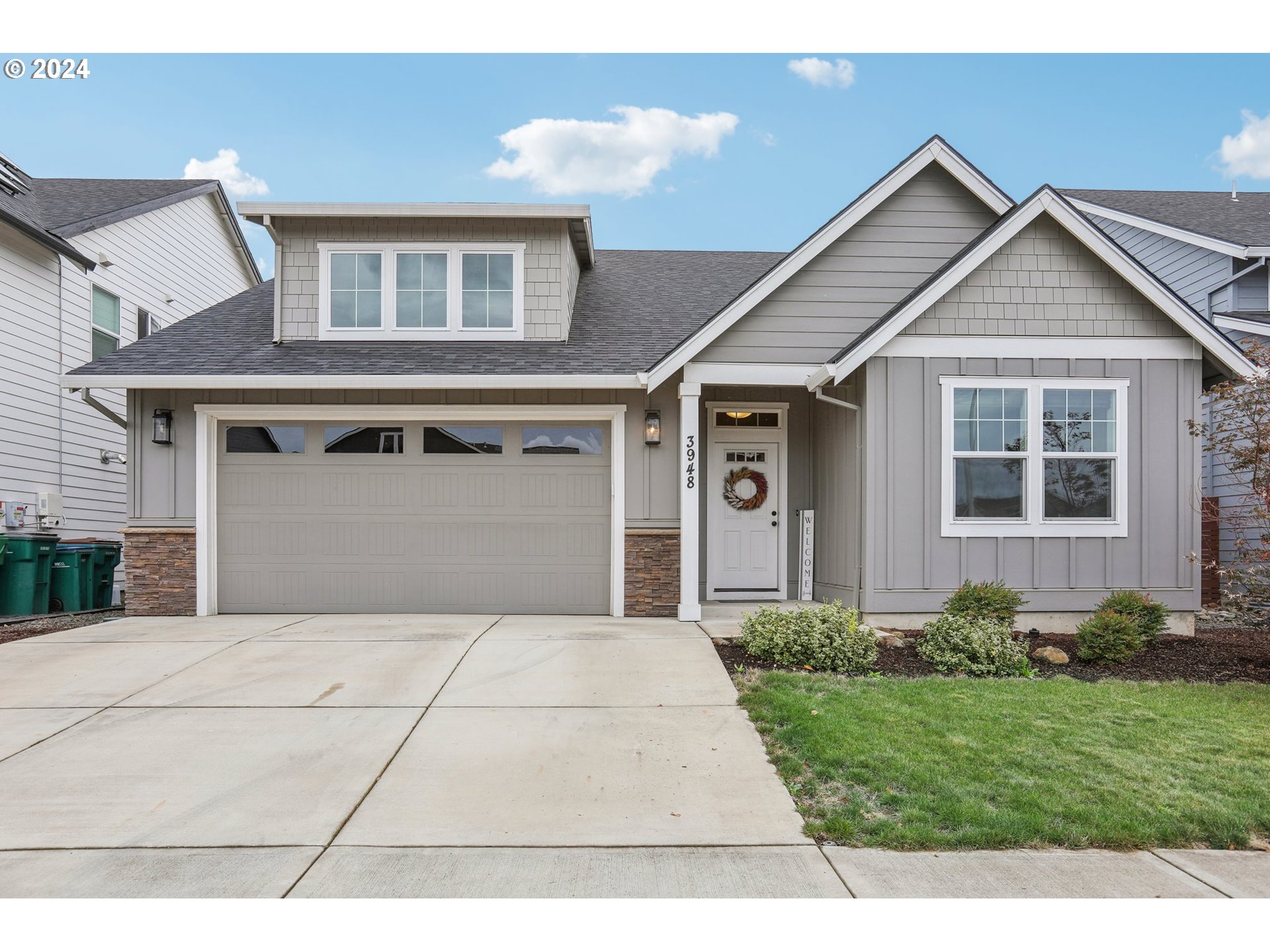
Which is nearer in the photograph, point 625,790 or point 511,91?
point 625,790

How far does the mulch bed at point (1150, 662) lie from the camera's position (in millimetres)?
6547

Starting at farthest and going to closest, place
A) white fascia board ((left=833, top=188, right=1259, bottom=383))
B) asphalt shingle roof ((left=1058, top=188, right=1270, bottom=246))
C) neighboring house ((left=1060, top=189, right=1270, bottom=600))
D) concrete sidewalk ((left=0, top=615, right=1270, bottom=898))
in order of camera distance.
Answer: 1. asphalt shingle roof ((left=1058, top=188, right=1270, bottom=246))
2. neighboring house ((left=1060, top=189, right=1270, bottom=600))
3. white fascia board ((left=833, top=188, right=1259, bottom=383))
4. concrete sidewalk ((left=0, top=615, right=1270, bottom=898))

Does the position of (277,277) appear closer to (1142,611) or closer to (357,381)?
(357,381)

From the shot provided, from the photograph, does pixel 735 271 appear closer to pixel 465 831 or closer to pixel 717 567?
pixel 717 567

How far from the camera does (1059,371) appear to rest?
8.14 meters

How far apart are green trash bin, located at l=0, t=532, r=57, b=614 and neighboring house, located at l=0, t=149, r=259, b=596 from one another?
818 mm

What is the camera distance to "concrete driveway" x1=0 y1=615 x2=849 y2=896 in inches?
131

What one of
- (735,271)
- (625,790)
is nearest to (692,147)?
(735,271)

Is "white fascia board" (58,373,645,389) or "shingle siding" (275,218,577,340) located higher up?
"shingle siding" (275,218,577,340)

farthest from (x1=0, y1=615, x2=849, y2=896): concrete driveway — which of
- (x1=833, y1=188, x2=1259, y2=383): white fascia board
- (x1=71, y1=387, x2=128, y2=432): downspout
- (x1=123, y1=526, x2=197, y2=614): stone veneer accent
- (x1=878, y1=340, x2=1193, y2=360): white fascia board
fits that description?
(x1=878, y1=340, x2=1193, y2=360): white fascia board

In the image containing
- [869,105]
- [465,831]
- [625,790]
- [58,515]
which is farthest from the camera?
[869,105]

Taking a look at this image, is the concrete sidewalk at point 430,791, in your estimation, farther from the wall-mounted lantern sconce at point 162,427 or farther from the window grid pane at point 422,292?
the window grid pane at point 422,292

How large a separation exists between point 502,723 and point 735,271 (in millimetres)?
9039

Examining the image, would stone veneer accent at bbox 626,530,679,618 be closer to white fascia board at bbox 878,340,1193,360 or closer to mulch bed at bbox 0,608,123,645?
white fascia board at bbox 878,340,1193,360
